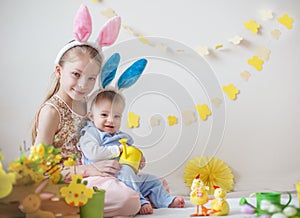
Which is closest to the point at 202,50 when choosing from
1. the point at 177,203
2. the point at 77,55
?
the point at 77,55

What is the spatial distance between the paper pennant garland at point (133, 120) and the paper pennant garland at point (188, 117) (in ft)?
0.62

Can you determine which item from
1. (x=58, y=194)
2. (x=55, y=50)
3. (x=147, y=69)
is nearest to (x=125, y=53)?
(x=147, y=69)

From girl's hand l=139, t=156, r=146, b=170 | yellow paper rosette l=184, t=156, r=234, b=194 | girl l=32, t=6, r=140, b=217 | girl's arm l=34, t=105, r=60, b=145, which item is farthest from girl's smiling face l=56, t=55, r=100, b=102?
yellow paper rosette l=184, t=156, r=234, b=194

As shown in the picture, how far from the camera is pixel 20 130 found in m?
2.15

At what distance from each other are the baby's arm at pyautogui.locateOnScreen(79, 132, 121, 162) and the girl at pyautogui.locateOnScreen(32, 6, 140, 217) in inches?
0.9

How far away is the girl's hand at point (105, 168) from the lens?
5.78ft

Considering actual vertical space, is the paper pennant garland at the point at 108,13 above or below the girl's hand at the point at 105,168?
above

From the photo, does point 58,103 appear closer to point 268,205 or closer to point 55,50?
point 55,50

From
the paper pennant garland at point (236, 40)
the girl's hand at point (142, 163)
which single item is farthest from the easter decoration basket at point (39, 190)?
the paper pennant garland at point (236, 40)

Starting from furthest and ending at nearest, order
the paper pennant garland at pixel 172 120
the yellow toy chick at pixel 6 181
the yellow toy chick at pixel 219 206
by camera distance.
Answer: the paper pennant garland at pixel 172 120, the yellow toy chick at pixel 219 206, the yellow toy chick at pixel 6 181

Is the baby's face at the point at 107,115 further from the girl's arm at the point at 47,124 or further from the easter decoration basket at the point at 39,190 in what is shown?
the easter decoration basket at the point at 39,190

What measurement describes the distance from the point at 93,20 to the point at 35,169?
1.04m

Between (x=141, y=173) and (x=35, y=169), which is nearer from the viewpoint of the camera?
(x=35, y=169)

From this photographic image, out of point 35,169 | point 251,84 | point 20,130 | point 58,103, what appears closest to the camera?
point 35,169
